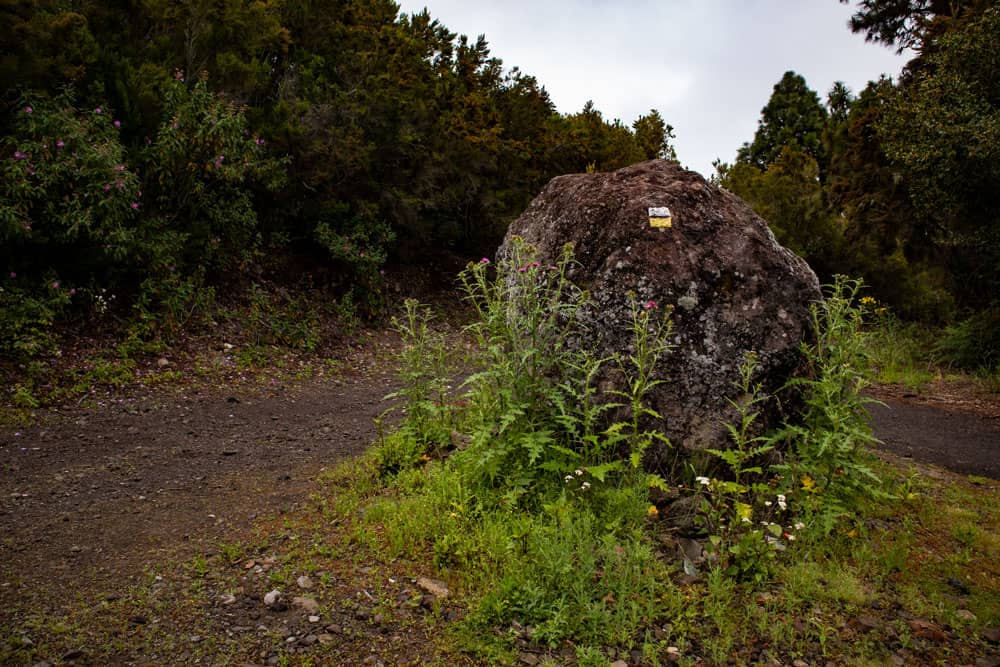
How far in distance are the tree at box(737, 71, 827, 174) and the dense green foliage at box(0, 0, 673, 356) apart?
1545 cm

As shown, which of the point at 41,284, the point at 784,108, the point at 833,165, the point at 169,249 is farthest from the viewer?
the point at 784,108

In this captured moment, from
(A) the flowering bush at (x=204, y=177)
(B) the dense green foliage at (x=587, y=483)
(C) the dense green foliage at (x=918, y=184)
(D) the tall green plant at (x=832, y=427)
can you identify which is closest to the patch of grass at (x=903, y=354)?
(C) the dense green foliage at (x=918, y=184)

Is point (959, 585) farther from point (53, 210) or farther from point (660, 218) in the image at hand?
point (53, 210)

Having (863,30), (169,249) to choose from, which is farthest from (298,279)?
(863,30)

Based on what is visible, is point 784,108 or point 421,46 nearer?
point 421,46

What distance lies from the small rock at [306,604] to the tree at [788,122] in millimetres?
26300

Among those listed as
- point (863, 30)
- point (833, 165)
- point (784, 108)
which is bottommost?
point (833, 165)

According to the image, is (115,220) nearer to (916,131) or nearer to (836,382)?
(836,382)

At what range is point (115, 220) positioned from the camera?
6566 mm

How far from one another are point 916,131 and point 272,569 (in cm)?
989

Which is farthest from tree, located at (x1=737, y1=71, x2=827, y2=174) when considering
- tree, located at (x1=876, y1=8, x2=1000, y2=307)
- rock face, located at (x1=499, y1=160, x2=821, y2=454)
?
rock face, located at (x1=499, y1=160, x2=821, y2=454)

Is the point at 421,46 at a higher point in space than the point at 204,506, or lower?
higher

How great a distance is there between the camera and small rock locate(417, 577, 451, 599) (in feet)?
9.79

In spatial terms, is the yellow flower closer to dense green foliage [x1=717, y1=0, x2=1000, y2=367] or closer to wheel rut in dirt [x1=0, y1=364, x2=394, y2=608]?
wheel rut in dirt [x1=0, y1=364, x2=394, y2=608]
